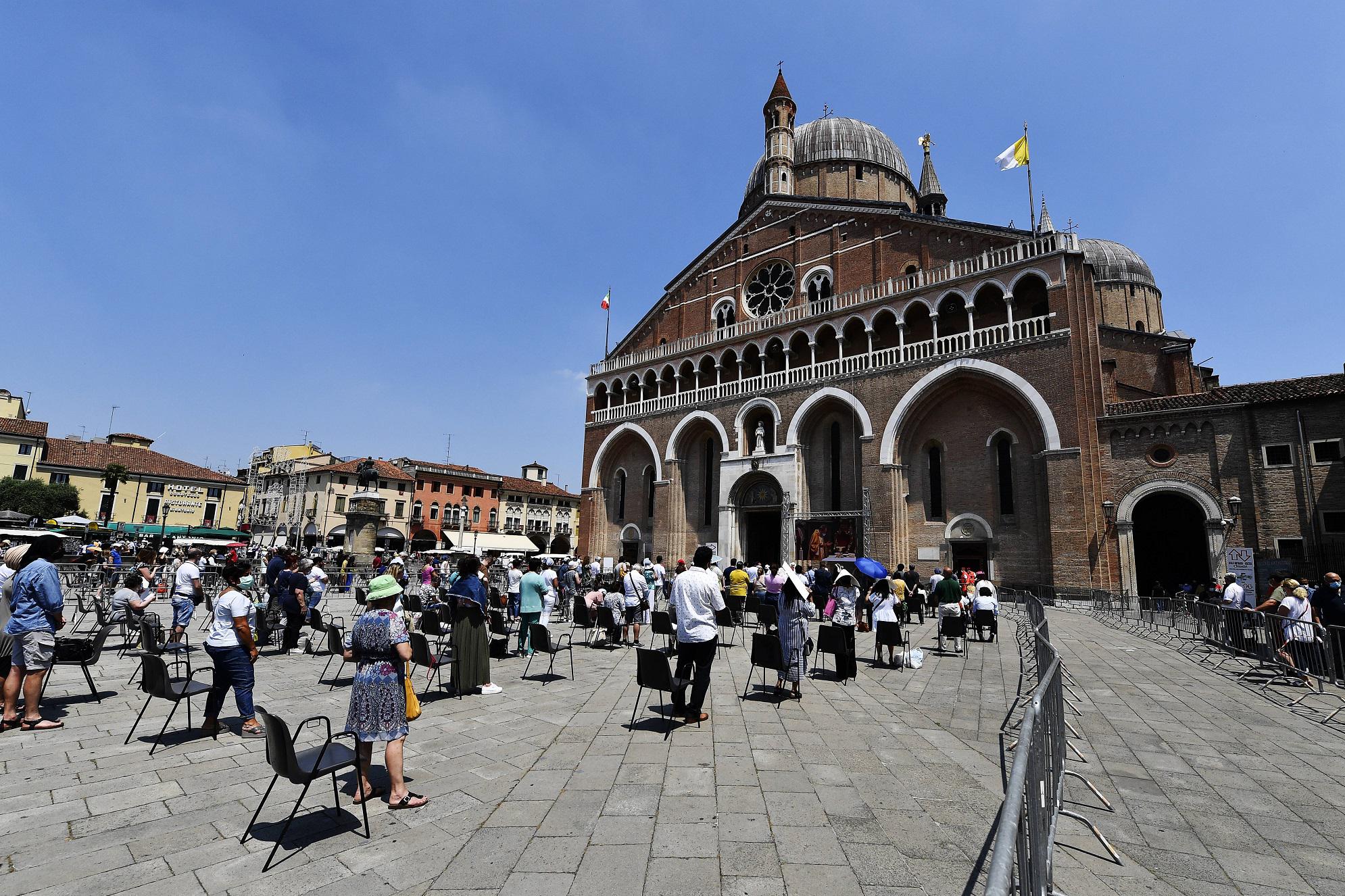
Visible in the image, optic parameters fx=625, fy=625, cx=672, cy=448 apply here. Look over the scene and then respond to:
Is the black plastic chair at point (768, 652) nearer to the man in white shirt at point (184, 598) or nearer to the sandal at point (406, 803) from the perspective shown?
the sandal at point (406, 803)

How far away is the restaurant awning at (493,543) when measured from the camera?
30.2m

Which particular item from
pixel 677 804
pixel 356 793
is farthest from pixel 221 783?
pixel 677 804

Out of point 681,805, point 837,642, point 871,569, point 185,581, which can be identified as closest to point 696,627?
point 681,805

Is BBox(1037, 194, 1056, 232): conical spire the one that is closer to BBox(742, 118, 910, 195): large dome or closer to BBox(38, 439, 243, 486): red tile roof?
BBox(742, 118, 910, 195): large dome

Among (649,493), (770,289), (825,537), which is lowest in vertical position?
(825,537)

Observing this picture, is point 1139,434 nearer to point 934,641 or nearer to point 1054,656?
point 934,641

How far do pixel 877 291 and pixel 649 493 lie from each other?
1497 cm

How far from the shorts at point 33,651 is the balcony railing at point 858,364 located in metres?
23.5

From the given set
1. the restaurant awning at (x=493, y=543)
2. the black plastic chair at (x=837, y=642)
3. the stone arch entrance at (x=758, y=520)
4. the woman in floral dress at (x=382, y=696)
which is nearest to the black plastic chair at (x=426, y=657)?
the woman in floral dress at (x=382, y=696)

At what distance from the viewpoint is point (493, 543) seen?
1231 inches

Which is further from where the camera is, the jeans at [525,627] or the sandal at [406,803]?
the jeans at [525,627]

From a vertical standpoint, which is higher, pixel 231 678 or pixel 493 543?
pixel 493 543

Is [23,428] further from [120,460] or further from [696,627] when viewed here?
[696,627]

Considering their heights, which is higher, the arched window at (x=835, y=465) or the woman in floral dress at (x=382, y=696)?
the arched window at (x=835, y=465)
